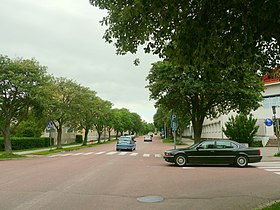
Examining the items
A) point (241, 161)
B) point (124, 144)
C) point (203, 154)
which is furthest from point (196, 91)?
point (124, 144)

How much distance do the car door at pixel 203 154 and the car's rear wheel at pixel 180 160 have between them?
269 mm

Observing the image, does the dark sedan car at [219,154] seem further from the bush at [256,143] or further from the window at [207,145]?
the bush at [256,143]

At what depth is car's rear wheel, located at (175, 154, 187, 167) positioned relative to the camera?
15680mm

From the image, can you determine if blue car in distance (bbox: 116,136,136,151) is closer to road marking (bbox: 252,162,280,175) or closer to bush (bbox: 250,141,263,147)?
bush (bbox: 250,141,263,147)

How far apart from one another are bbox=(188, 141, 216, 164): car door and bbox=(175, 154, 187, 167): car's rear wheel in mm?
269

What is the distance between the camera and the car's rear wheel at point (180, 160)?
15680 millimetres

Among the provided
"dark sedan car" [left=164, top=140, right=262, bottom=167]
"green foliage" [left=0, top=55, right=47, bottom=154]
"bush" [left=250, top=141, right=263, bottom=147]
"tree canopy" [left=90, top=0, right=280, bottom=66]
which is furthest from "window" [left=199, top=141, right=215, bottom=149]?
"bush" [left=250, top=141, right=263, bottom=147]

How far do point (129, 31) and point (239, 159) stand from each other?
1052cm

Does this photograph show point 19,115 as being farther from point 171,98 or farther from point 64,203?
point 64,203

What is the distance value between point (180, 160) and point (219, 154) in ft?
6.69

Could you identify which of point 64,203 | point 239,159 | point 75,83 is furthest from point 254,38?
point 75,83

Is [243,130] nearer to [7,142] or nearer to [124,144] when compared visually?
[124,144]

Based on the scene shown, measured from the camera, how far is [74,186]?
31.3 ft

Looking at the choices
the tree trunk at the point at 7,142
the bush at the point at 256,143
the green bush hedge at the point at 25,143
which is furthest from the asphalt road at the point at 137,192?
the bush at the point at 256,143
